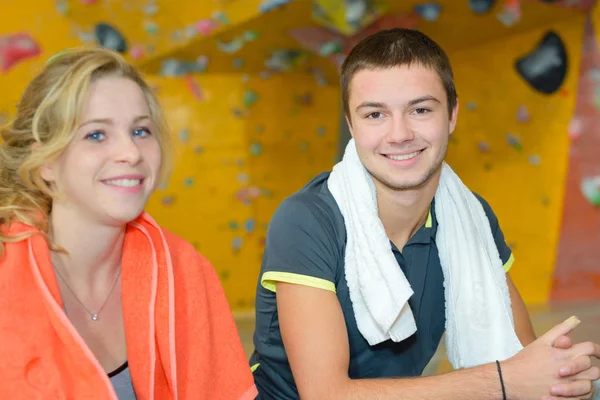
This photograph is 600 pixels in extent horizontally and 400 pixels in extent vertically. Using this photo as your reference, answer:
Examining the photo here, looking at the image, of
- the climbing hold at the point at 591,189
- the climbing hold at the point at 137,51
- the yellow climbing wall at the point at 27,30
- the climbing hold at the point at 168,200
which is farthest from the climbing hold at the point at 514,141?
the yellow climbing wall at the point at 27,30

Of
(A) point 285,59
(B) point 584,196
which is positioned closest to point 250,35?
(A) point 285,59

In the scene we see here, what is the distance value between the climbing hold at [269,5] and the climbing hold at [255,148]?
1.04 meters

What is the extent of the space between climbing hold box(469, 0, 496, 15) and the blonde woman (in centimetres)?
206

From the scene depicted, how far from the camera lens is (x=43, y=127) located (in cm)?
129

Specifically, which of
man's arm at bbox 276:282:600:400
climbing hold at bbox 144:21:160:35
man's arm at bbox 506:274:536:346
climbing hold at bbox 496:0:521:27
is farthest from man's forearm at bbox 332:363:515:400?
climbing hold at bbox 144:21:160:35

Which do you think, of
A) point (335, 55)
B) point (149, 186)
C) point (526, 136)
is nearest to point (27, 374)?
point (149, 186)

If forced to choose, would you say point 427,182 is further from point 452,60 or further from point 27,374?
point 452,60

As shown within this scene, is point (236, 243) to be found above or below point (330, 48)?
below

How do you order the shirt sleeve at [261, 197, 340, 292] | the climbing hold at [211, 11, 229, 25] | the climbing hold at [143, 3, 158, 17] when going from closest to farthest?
1. the shirt sleeve at [261, 197, 340, 292]
2. the climbing hold at [211, 11, 229, 25]
3. the climbing hold at [143, 3, 158, 17]

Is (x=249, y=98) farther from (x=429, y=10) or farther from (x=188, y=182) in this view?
(x=429, y=10)

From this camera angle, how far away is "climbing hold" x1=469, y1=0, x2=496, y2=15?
3.10m

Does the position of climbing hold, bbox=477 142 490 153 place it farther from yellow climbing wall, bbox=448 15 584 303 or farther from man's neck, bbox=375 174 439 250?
man's neck, bbox=375 174 439 250

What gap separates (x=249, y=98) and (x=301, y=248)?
264 centimetres

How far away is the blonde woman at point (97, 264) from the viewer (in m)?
1.21
